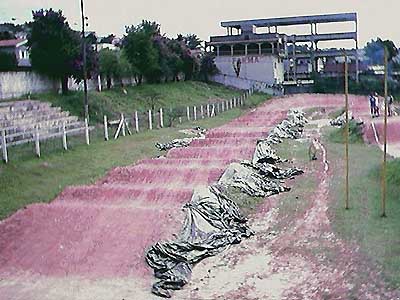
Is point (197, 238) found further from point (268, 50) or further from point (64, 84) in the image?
point (268, 50)

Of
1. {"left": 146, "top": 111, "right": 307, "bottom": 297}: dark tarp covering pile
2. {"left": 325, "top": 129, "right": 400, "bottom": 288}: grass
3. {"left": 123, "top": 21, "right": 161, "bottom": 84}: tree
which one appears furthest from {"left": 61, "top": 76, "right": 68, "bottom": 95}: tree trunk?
{"left": 325, "top": 129, "right": 400, "bottom": 288}: grass

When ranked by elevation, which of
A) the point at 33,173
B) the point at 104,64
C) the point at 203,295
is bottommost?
the point at 203,295

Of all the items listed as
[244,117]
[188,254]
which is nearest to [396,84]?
[244,117]

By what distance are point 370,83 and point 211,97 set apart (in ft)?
50.6

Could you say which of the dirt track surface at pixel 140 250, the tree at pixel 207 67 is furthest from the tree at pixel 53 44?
the tree at pixel 207 67

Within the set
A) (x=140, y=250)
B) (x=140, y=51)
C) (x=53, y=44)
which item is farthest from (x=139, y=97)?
(x=140, y=250)

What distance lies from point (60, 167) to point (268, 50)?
161 feet

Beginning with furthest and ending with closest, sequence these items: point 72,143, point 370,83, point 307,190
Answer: point 370,83, point 72,143, point 307,190

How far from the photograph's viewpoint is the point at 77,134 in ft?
73.9

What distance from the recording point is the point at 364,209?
13406 mm

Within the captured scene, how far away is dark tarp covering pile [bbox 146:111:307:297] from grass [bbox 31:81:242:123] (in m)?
14.4

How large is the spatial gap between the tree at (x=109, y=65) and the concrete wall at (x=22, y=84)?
516 cm

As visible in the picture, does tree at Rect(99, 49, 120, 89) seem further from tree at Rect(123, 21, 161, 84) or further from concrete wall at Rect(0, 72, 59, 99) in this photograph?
concrete wall at Rect(0, 72, 59, 99)

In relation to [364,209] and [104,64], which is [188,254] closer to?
[364,209]
